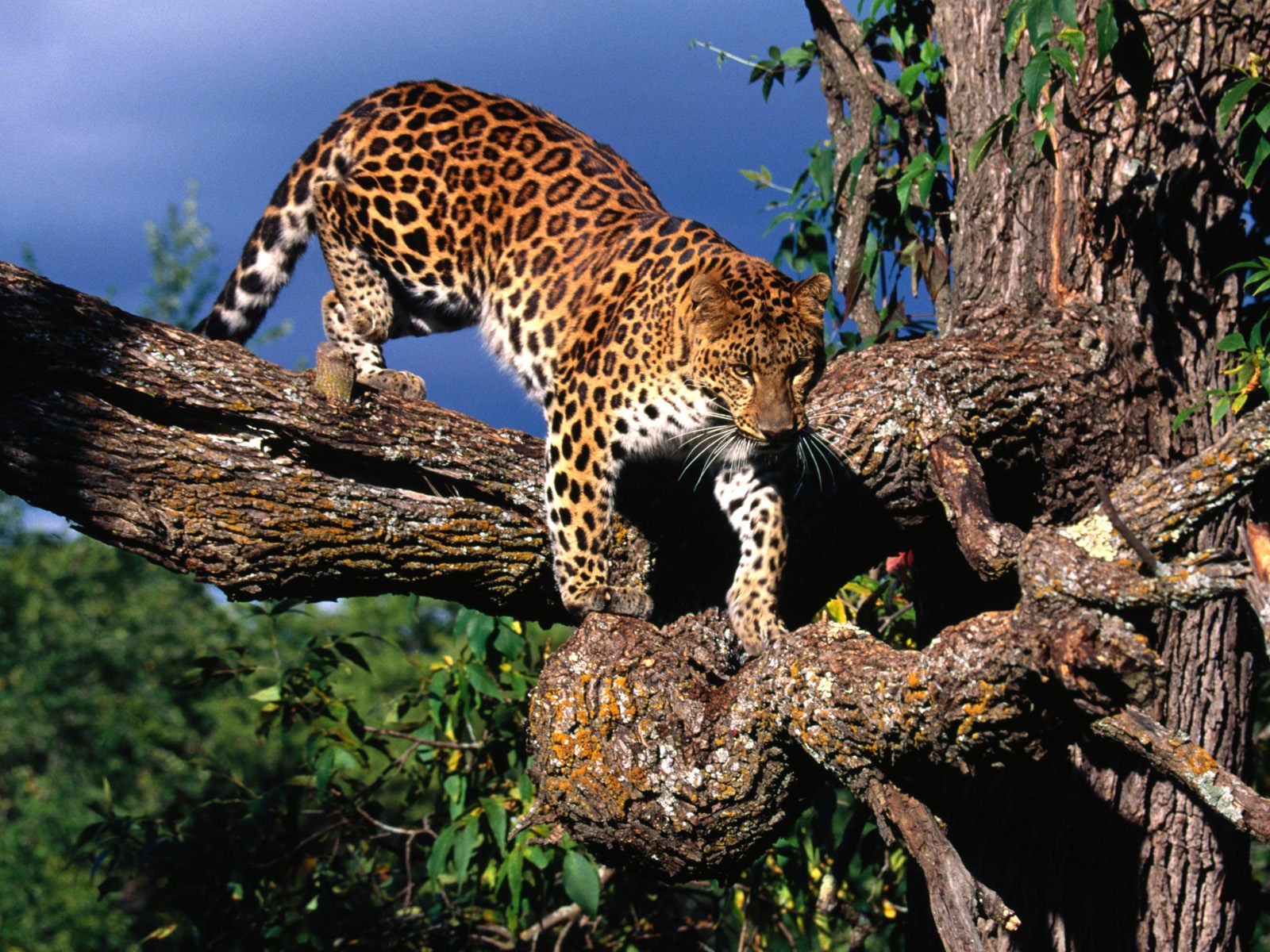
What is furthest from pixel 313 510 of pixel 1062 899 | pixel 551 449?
pixel 1062 899

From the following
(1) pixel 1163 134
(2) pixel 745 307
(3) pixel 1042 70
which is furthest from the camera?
(1) pixel 1163 134

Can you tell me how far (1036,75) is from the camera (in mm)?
4207

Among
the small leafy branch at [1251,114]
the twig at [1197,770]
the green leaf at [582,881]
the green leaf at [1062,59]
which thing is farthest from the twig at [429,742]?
the small leafy branch at [1251,114]

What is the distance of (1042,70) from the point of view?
4211 millimetres

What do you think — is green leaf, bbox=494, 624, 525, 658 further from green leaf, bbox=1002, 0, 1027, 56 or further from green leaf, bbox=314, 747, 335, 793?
green leaf, bbox=1002, 0, 1027, 56

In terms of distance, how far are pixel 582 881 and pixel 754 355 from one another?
217 centimetres

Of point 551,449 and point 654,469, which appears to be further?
point 654,469

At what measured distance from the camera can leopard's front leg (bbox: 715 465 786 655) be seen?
4727 millimetres

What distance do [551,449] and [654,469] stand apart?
506 mm

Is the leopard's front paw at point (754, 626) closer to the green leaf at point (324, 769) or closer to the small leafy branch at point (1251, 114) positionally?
the green leaf at point (324, 769)

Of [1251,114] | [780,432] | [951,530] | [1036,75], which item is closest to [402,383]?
[780,432]

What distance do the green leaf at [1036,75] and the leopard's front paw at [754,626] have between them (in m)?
1.95

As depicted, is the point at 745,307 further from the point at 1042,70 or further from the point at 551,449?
the point at 1042,70

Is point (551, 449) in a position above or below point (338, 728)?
above
